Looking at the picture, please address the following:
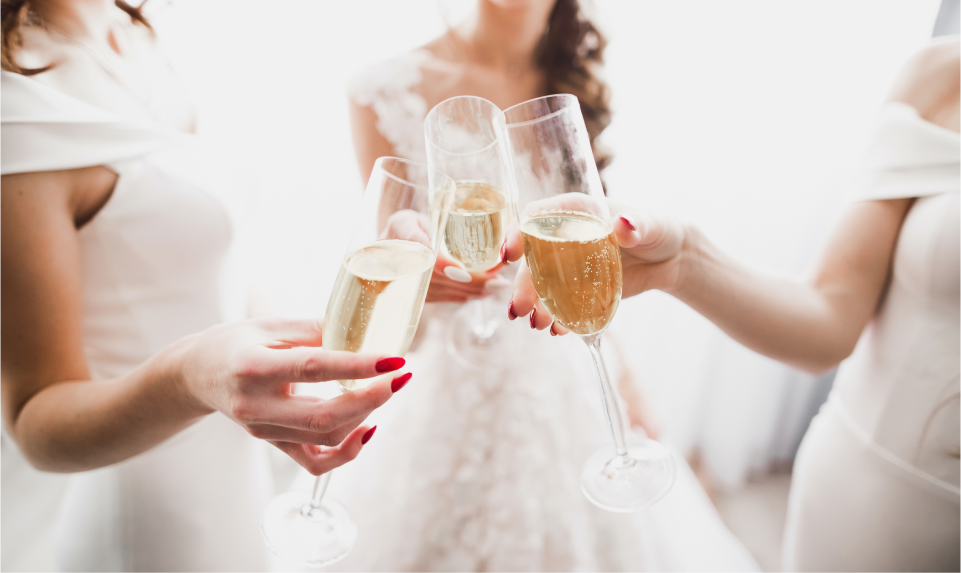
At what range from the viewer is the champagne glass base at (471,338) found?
1.62m

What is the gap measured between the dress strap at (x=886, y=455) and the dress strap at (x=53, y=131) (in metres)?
1.92

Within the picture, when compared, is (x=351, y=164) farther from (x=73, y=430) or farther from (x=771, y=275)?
(x=771, y=275)

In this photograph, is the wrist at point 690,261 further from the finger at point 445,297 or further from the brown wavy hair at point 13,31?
the brown wavy hair at point 13,31

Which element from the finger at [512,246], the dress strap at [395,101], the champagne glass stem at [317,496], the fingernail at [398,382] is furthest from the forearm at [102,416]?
the dress strap at [395,101]

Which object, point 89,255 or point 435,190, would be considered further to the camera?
point 89,255

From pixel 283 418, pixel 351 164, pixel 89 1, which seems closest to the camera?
pixel 283 418

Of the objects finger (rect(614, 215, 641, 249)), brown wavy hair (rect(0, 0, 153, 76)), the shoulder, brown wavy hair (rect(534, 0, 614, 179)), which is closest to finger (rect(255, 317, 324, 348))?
finger (rect(614, 215, 641, 249))

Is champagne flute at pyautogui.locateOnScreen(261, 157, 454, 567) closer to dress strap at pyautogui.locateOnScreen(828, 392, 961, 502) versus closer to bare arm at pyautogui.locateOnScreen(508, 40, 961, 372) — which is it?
bare arm at pyautogui.locateOnScreen(508, 40, 961, 372)

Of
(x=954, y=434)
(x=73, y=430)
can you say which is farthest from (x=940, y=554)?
(x=73, y=430)

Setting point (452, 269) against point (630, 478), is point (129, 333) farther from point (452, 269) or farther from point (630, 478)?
point (630, 478)

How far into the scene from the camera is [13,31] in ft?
3.44

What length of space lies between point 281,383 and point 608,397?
1.91 feet

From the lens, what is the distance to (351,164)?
7.18 ft

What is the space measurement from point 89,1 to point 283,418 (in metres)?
1.24
